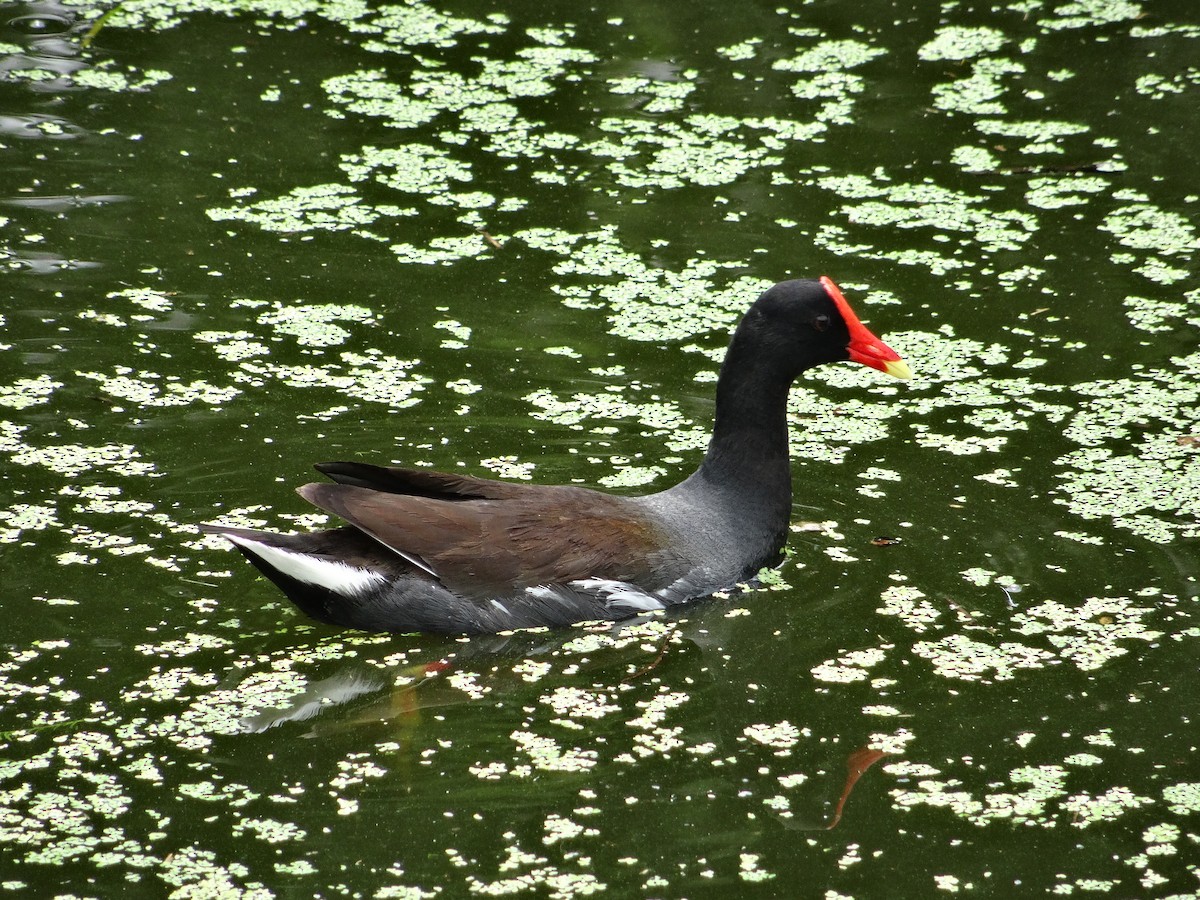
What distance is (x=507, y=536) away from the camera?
15.2 ft

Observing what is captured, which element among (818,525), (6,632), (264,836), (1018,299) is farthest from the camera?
(1018,299)

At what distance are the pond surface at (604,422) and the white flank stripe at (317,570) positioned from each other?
17cm

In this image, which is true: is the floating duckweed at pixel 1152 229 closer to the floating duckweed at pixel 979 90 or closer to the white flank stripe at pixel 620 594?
the floating duckweed at pixel 979 90

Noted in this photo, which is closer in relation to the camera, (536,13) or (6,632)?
(6,632)

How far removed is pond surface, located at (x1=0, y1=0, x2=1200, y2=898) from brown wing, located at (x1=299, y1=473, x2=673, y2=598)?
199 millimetres

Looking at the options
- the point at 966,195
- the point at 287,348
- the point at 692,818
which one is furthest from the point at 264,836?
the point at 966,195

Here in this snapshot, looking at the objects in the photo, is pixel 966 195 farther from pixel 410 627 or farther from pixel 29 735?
pixel 29 735

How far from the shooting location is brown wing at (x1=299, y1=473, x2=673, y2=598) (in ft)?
14.9

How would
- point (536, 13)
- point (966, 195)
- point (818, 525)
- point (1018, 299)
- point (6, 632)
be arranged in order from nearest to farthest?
point (6, 632)
point (818, 525)
point (1018, 299)
point (966, 195)
point (536, 13)

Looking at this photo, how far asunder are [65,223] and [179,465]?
211 cm

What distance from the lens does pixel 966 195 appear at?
7340mm

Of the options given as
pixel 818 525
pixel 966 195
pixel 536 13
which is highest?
pixel 536 13

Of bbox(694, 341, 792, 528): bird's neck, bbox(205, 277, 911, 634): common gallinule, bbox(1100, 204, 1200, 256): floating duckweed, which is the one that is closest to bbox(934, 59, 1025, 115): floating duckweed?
Result: bbox(1100, 204, 1200, 256): floating duckweed

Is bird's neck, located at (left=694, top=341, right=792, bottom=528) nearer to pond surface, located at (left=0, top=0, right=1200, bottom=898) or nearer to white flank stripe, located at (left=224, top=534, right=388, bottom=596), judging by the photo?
pond surface, located at (left=0, top=0, right=1200, bottom=898)
